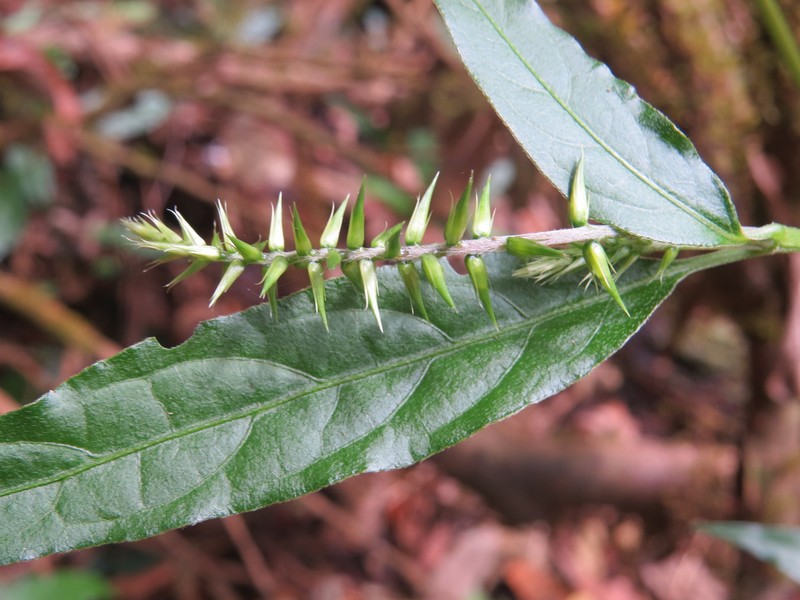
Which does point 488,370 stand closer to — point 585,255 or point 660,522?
point 585,255

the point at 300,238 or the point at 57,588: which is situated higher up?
the point at 300,238

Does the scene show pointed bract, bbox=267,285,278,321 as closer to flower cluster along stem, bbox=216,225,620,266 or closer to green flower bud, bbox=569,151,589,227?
flower cluster along stem, bbox=216,225,620,266

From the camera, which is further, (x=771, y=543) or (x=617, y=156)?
(x=771, y=543)

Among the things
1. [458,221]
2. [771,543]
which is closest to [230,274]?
[458,221]

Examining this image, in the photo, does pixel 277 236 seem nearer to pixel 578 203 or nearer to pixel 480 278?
pixel 480 278

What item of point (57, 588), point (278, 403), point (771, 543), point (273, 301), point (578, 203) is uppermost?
point (578, 203)

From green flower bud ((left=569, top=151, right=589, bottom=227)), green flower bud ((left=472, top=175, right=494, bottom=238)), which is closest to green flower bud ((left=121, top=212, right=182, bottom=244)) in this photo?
green flower bud ((left=472, top=175, right=494, bottom=238))

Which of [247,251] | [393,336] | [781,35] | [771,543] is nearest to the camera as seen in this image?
[247,251]
